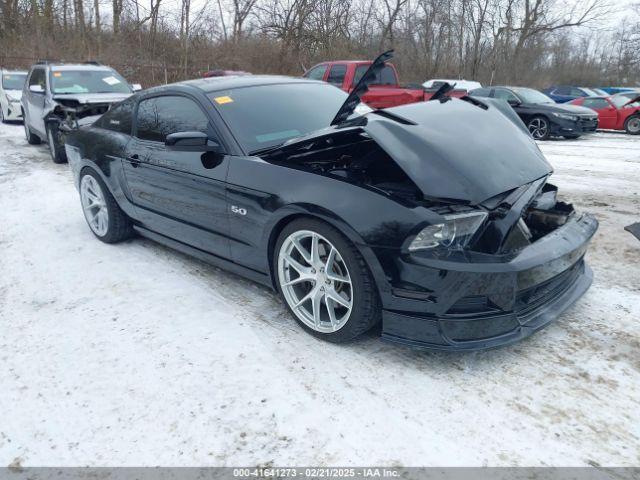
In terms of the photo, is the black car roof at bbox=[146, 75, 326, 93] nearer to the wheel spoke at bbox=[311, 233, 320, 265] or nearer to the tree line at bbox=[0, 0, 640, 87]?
the wheel spoke at bbox=[311, 233, 320, 265]

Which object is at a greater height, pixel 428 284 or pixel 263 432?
pixel 428 284

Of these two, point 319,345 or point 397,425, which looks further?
point 319,345

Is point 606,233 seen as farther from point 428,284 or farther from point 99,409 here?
point 99,409

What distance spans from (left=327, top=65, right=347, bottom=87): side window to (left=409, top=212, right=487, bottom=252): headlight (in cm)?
962

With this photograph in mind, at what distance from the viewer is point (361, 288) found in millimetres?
2596

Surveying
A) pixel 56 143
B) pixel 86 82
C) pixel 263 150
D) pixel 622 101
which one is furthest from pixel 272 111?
pixel 622 101

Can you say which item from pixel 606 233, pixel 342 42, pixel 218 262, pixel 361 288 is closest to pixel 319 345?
pixel 361 288

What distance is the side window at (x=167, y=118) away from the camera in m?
3.60

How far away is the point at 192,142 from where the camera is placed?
325 cm

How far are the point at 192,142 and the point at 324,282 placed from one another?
4.32 ft

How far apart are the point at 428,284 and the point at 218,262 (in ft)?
5.56

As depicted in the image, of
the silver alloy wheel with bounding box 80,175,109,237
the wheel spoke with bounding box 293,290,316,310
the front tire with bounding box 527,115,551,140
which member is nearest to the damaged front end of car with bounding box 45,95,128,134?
the silver alloy wheel with bounding box 80,175,109,237

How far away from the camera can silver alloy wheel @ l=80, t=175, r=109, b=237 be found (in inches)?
184

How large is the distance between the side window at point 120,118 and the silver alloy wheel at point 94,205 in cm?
54
